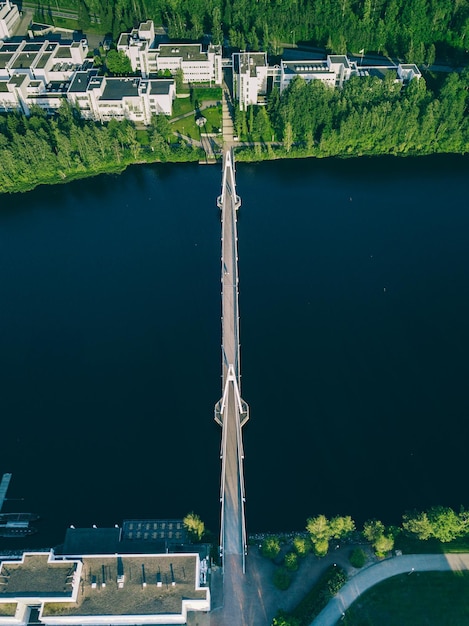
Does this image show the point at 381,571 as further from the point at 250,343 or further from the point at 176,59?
the point at 176,59

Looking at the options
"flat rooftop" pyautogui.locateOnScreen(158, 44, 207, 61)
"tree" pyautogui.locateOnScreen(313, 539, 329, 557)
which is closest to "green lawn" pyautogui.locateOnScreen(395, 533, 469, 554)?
"tree" pyautogui.locateOnScreen(313, 539, 329, 557)

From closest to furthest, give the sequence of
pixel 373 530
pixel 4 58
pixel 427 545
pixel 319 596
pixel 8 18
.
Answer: pixel 319 596 < pixel 373 530 < pixel 427 545 < pixel 4 58 < pixel 8 18

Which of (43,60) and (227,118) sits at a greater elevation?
(43,60)

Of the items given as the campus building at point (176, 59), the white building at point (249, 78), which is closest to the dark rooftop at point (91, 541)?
the white building at point (249, 78)

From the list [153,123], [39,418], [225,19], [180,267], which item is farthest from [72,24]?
[39,418]

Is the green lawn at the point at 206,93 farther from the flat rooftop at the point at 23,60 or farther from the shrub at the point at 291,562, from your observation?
the shrub at the point at 291,562

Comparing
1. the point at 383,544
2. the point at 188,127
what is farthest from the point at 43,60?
the point at 383,544

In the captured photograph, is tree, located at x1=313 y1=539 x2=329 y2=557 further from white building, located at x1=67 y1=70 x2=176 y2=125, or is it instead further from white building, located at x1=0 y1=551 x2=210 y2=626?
white building, located at x1=67 y1=70 x2=176 y2=125
